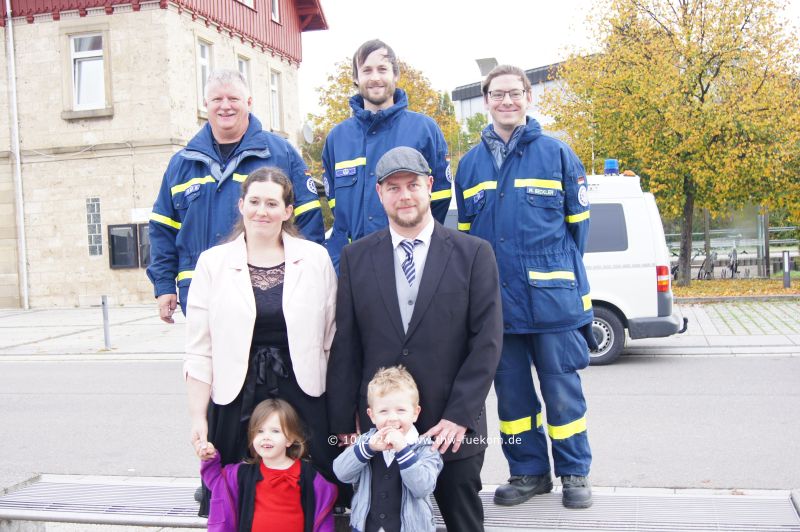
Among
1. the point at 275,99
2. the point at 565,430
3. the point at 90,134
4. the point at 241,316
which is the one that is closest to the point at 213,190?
the point at 241,316

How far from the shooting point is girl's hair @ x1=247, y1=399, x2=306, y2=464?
11.2ft

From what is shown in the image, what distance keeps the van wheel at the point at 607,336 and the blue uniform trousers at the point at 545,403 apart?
5.71 metres

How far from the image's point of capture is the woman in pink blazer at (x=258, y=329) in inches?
138

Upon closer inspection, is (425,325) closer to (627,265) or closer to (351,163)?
(351,163)

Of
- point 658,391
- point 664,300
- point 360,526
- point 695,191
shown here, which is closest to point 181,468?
point 360,526

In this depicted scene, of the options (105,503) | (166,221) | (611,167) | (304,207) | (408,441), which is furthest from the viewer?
(611,167)

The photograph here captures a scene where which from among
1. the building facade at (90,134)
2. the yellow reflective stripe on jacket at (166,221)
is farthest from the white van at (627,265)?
the building facade at (90,134)

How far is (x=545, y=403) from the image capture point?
4.12 m

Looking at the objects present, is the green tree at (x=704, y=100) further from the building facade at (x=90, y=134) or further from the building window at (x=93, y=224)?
the building window at (x=93, y=224)

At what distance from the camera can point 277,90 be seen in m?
25.8

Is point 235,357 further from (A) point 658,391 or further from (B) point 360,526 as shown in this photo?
(A) point 658,391

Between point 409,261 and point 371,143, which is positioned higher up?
point 371,143

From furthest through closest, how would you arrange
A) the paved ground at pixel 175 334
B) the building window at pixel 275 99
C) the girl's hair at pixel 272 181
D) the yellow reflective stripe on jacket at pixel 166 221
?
the building window at pixel 275 99 → the paved ground at pixel 175 334 → the yellow reflective stripe on jacket at pixel 166 221 → the girl's hair at pixel 272 181

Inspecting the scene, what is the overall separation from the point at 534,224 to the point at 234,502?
75.6 inches
